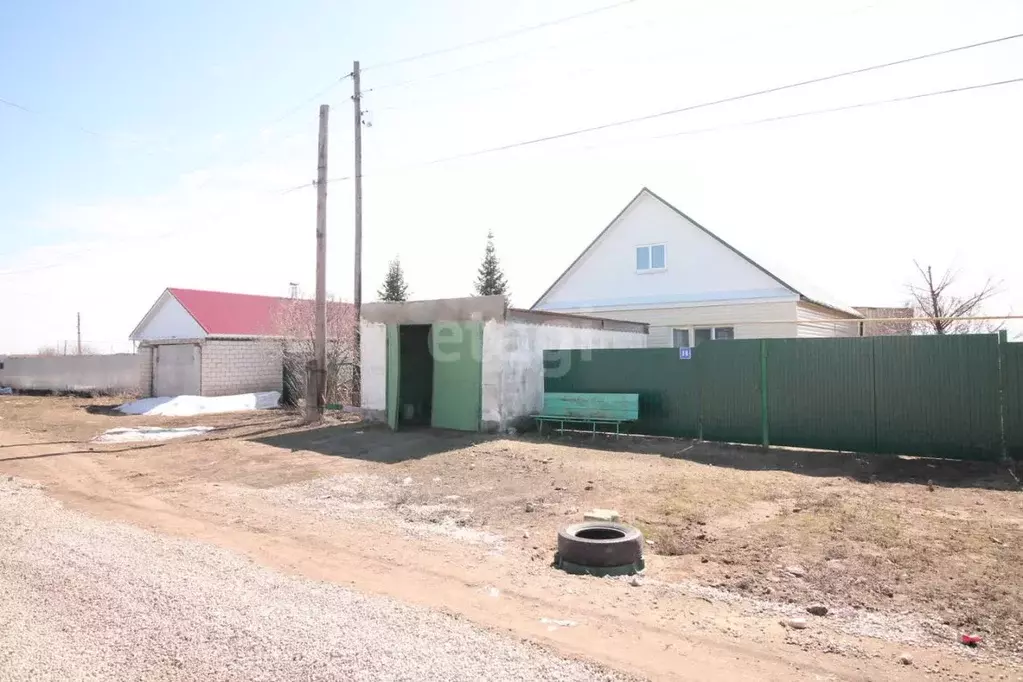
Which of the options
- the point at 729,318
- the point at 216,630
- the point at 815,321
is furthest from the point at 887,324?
the point at 216,630

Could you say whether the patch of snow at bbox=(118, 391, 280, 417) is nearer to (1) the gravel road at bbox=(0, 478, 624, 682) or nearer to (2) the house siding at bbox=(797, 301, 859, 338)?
(1) the gravel road at bbox=(0, 478, 624, 682)

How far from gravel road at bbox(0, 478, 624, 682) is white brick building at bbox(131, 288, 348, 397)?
18058 mm

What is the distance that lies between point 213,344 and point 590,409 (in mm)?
15877

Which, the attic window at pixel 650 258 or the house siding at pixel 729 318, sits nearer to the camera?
the house siding at pixel 729 318

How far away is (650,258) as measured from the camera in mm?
20844

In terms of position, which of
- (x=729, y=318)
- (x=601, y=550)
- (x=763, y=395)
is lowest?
(x=601, y=550)

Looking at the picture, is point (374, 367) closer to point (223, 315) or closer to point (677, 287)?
point (677, 287)

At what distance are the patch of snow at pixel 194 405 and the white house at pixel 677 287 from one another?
11261 mm

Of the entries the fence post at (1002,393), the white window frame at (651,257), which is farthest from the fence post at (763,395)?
the white window frame at (651,257)

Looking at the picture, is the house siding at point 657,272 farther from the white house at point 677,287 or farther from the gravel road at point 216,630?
the gravel road at point 216,630

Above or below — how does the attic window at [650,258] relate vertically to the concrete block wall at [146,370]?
above

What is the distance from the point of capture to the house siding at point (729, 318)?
59.4 feet

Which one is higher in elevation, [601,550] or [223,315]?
[223,315]

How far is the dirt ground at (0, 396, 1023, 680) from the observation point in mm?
4211
